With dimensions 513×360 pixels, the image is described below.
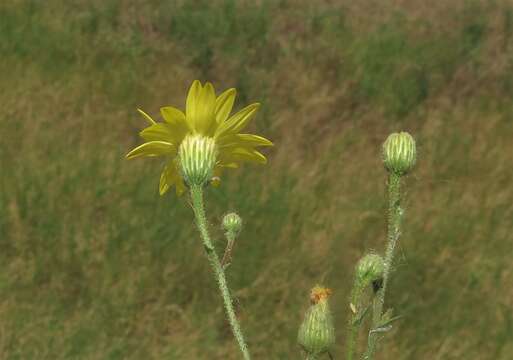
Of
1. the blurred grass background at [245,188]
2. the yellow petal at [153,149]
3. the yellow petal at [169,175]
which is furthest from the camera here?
the blurred grass background at [245,188]

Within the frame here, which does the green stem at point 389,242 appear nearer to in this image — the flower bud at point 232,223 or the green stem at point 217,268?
the green stem at point 217,268

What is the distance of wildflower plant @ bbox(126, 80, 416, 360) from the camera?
0.98m

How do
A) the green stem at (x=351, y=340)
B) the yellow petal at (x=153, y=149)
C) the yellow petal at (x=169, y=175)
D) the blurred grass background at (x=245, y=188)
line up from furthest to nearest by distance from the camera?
the blurred grass background at (x=245, y=188), the yellow petal at (x=169, y=175), the yellow petal at (x=153, y=149), the green stem at (x=351, y=340)

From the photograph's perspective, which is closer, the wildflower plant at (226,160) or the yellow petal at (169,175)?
the wildflower plant at (226,160)

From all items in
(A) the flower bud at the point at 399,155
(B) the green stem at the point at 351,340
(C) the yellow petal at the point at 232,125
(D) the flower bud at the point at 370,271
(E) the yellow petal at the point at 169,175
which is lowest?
(B) the green stem at the point at 351,340

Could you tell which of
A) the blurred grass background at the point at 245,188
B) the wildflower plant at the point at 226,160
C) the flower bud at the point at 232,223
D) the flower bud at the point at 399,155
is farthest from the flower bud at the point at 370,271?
the blurred grass background at the point at 245,188

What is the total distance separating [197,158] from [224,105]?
0.27 feet

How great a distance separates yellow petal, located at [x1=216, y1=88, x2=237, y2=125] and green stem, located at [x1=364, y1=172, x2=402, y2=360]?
235mm

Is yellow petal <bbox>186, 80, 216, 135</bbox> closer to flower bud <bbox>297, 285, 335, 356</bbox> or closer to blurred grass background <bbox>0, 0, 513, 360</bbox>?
flower bud <bbox>297, 285, 335, 356</bbox>

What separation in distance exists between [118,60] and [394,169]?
4.37 m

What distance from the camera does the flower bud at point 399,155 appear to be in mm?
1016

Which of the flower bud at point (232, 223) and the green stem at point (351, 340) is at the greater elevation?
the flower bud at point (232, 223)

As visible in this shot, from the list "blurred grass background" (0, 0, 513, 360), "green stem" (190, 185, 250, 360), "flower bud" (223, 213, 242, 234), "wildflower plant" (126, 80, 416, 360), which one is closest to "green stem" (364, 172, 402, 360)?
"wildflower plant" (126, 80, 416, 360)

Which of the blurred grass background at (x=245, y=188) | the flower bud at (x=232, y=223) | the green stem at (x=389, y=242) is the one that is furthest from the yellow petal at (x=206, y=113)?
the blurred grass background at (x=245, y=188)
